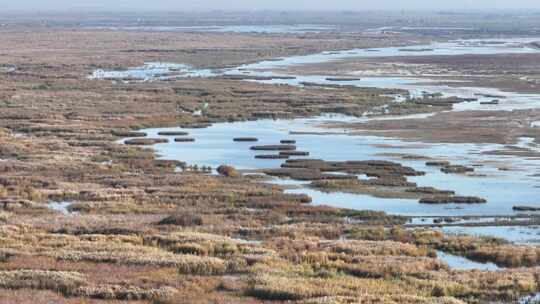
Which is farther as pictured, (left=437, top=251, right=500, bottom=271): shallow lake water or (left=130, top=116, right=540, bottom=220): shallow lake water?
(left=130, top=116, right=540, bottom=220): shallow lake water

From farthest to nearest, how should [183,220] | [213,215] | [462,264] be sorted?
1. [213,215]
2. [183,220]
3. [462,264]

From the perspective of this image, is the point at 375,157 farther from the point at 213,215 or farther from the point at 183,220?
the point at 183,220

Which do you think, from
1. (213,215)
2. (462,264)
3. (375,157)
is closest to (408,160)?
(375,157)

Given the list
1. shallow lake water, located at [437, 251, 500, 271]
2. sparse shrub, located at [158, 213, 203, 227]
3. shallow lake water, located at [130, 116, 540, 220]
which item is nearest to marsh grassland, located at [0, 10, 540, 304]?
sparse shrub, located at [158, 213, 203, 227]

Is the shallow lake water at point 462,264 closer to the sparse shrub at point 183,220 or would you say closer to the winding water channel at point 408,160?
the winding water channel at point 408,160

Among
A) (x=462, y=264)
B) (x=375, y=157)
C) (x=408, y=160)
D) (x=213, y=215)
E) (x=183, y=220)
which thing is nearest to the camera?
(x=462, y=264)

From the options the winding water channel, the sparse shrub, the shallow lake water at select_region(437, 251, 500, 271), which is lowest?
the winding water channel

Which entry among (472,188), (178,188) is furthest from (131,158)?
(472,188)

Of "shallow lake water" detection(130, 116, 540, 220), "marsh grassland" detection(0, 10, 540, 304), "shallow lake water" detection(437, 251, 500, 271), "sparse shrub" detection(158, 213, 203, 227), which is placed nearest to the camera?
"marsh grassland" detection(0, 10, 540, 304)

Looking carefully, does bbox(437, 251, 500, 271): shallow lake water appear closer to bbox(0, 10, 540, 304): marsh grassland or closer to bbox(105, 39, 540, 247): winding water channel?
bbox(0, 10, 540, 304): marsh grassland

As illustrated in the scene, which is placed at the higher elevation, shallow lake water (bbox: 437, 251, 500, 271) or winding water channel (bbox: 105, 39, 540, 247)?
shallow lake water (bbox: 437, 251, 500, 271)

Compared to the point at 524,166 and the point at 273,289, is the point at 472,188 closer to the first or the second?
the point at 524,166
